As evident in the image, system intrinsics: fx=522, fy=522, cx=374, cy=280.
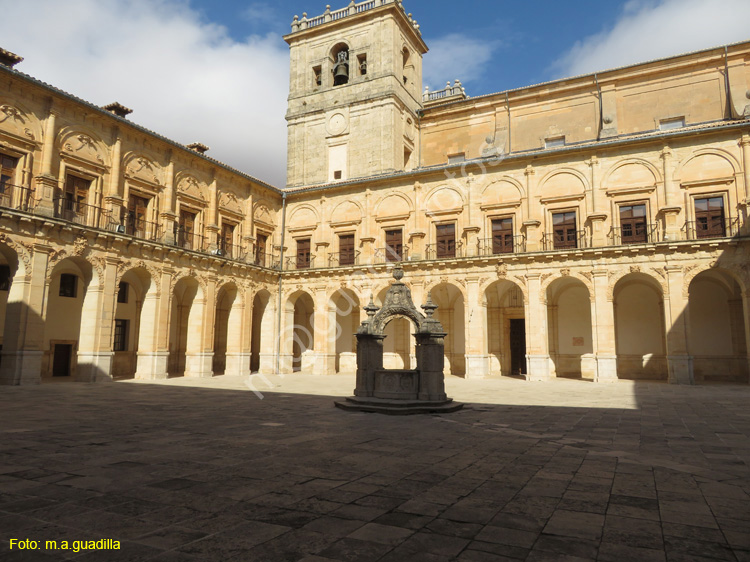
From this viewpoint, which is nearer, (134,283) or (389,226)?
(134,283)

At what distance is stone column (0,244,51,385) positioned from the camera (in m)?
17.1

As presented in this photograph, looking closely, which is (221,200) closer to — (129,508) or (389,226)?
(389,226)

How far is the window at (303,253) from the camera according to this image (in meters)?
29.8

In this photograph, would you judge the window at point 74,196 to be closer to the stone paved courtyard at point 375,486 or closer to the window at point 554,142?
the stone paved courtyard at point 375,486

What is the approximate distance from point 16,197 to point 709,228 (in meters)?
26.4

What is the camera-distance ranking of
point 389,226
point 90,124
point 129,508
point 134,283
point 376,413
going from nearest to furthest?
point 129,508
point 376,413
point 90,124
point 134,283
point 389,226

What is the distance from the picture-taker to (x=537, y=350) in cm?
2316

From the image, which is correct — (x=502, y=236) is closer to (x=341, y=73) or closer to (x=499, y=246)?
(x=499, y=246)

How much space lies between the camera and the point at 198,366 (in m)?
23.8

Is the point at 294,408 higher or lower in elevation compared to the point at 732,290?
lower

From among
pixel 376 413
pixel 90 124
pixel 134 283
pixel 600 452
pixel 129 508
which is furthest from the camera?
pixel 134 283

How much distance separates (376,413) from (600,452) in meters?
5.18

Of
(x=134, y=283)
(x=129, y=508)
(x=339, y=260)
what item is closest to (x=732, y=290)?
(x=339, y=260)

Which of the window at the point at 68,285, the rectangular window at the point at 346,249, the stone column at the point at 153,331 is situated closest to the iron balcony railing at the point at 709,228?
the rectangular window at the point at 346,249
